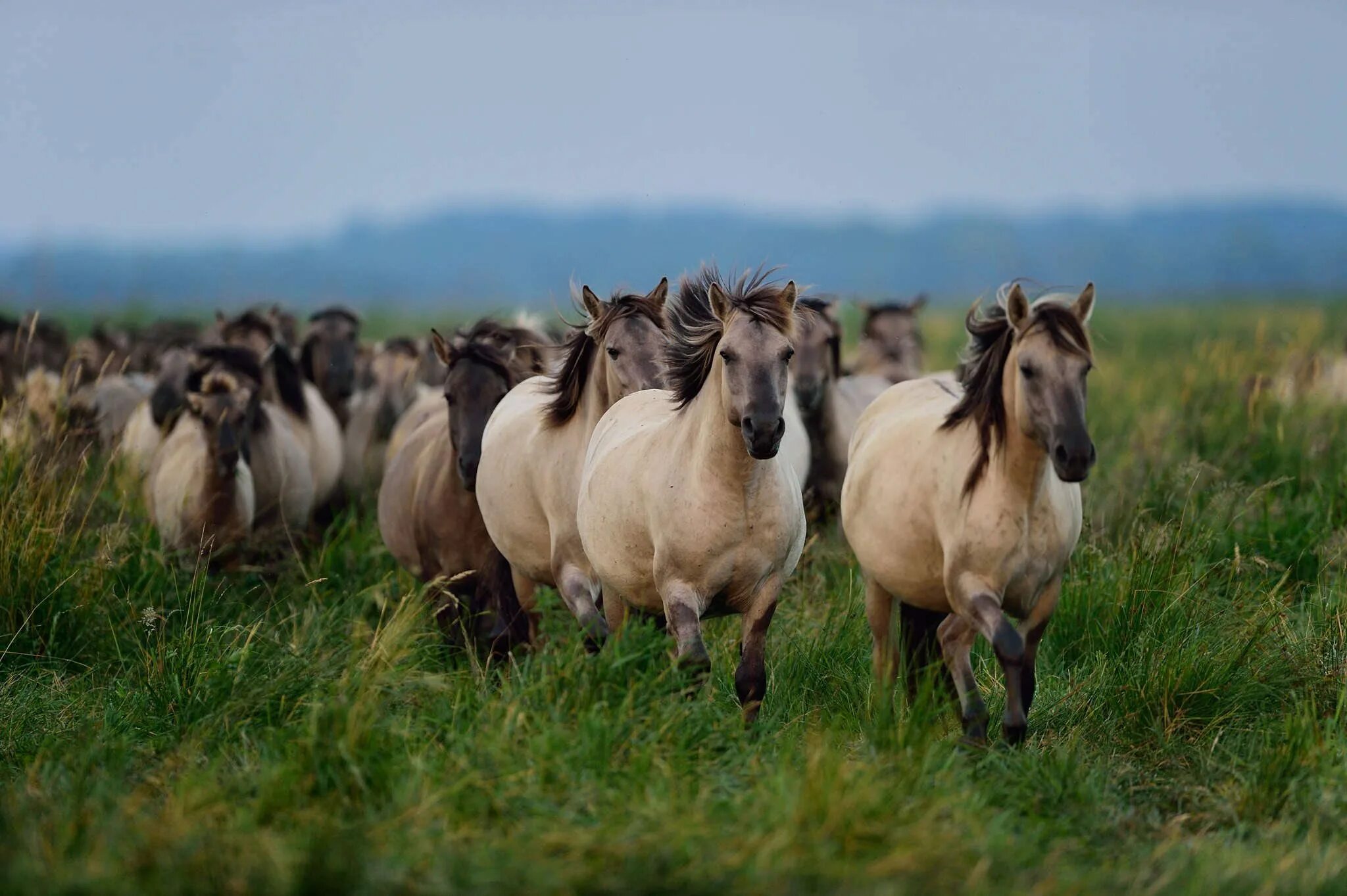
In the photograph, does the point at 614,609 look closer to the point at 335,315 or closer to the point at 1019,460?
the point at 1019,460

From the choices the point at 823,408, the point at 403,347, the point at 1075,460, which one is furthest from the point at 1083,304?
the point at 403,347

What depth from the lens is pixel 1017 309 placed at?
5.82 metres

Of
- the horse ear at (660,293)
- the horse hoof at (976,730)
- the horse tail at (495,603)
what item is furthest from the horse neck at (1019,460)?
the horse tail at (495,603)

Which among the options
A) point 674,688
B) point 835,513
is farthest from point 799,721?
point 835,513

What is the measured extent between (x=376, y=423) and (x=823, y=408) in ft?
13.4

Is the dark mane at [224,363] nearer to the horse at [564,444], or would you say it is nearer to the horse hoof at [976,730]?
the horse at [564,444]

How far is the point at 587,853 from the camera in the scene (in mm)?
4270

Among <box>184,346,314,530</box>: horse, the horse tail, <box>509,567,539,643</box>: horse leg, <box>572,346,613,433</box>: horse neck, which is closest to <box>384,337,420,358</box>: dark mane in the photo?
<box>184,346,314,530</box>: horse

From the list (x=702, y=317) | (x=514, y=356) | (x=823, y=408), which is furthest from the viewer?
(x=823, y=408)

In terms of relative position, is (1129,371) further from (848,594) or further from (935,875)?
(935,875)

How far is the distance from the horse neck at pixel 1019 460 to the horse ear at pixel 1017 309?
0.52ft

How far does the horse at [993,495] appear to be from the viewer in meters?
5.60

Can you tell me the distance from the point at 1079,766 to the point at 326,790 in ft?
9.04

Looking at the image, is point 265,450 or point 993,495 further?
point 265,450
